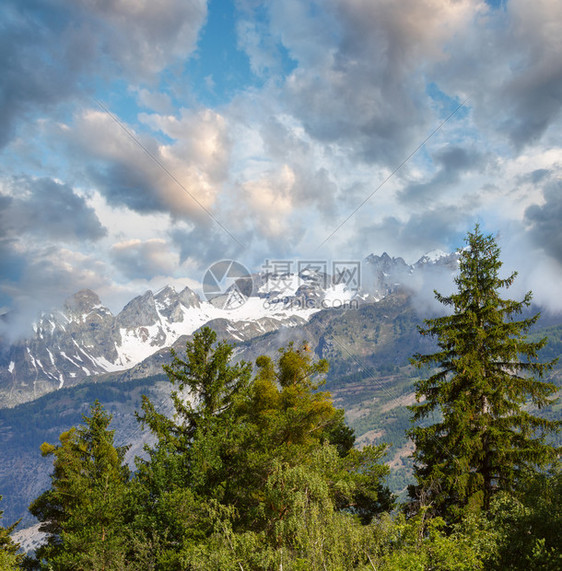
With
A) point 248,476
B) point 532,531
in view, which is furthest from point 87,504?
point 532,531

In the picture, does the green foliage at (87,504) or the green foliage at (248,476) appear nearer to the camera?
the green foliage at (248,476)

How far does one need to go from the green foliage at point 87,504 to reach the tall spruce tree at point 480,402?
17700 millimetres

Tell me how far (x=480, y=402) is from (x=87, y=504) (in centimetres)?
2666

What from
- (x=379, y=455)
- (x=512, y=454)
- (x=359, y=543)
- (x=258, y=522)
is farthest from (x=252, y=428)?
(x=512, y=454)

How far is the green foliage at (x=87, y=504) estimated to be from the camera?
2422cm

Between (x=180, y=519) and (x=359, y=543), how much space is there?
10154 mm

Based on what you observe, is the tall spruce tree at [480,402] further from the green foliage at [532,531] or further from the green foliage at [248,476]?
the green foliage at [248,476]

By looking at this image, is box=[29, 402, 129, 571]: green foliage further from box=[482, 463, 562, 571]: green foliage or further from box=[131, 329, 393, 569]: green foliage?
box=[482, 463, 562, 571]: green foliage

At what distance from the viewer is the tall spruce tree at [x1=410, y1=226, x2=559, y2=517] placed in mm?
20812

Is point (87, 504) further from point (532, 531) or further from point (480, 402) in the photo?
point (532, 531)

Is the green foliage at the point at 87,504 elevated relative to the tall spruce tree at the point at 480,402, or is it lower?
lower

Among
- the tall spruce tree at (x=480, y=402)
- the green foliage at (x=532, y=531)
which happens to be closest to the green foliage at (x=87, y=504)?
the tall spruce tree at (x=480, y=402)

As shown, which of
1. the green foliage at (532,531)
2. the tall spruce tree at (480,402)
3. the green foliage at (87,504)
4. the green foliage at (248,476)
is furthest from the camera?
the green foliage at (87,504)

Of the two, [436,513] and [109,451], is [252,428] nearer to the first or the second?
[436,513]
